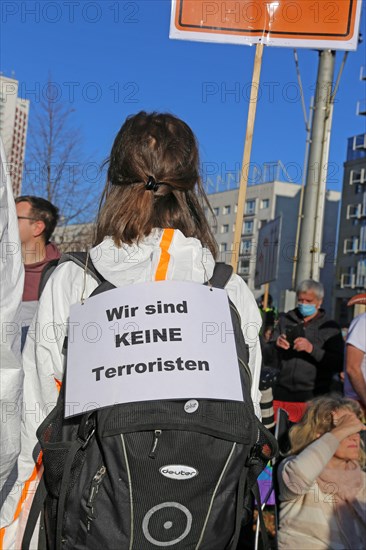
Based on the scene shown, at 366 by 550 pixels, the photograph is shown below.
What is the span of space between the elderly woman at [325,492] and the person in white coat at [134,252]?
185cm

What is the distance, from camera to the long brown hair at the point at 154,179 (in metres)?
2.05

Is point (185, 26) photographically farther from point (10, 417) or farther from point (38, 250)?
point (10, 417)

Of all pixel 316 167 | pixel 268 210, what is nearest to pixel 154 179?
pixel 316 167

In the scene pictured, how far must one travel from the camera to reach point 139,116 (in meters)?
2.15

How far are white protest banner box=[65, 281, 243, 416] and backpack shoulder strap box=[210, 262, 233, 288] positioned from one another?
0.04 m

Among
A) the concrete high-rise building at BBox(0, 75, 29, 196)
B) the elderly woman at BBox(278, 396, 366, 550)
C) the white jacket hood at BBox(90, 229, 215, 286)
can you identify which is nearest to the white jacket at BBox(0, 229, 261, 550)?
the white jacket hood at BBox(90, 229, 215, 286)

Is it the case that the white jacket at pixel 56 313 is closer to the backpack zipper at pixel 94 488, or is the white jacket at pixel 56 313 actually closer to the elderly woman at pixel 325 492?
the backpack zipper at pixel 94 488

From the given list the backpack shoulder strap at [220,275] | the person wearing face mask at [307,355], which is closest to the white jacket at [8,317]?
the backpack shoulder strap at [220,275]

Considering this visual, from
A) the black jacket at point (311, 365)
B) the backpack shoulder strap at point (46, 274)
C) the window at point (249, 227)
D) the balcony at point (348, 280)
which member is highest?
the window at point (249, 227)

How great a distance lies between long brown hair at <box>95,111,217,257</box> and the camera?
2049mm

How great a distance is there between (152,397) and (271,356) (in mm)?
4976

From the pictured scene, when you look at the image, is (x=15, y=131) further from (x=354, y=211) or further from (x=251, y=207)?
(x=251, y=207)

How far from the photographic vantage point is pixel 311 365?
20.1 ft

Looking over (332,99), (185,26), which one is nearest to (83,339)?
(185,26)
